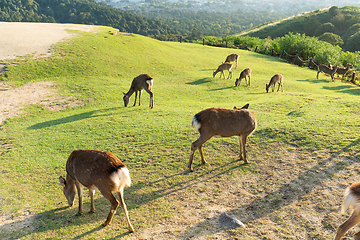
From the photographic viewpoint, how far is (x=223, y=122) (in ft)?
24.6

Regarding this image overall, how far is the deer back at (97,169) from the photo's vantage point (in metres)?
5.27

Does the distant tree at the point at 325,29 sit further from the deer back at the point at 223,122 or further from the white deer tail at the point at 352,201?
the white deer tail at the point at 352,201

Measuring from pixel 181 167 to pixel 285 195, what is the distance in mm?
3201

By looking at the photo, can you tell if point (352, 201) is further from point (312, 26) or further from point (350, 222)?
point (312, 26)

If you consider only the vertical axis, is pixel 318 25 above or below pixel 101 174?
above

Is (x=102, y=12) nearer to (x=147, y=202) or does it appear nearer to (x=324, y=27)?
(x=324, y=27)

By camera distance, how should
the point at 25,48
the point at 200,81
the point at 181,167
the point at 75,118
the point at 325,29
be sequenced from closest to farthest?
the point at 181,167 < the point at 75,118 < the point at 200,81 < the point at 25,48 < the point at 325,29

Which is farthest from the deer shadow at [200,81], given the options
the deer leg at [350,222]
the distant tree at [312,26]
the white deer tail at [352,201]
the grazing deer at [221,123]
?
the distant tree at [312,26]

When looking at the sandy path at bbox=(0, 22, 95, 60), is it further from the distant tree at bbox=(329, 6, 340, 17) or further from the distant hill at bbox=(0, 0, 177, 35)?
the distant tree at bbox=(329, 6, 340, 17)

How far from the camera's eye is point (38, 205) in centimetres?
638

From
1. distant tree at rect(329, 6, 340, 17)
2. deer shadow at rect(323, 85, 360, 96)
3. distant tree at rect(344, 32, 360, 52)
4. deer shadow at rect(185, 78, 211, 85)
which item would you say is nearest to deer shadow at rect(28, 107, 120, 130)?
deer shadow at rect(185, 78, 211, 85)

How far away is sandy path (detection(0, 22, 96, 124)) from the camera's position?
15.0 metres

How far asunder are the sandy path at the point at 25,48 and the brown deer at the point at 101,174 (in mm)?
9934

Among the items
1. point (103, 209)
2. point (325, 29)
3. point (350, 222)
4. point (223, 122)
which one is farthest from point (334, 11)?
point (103, 209)
